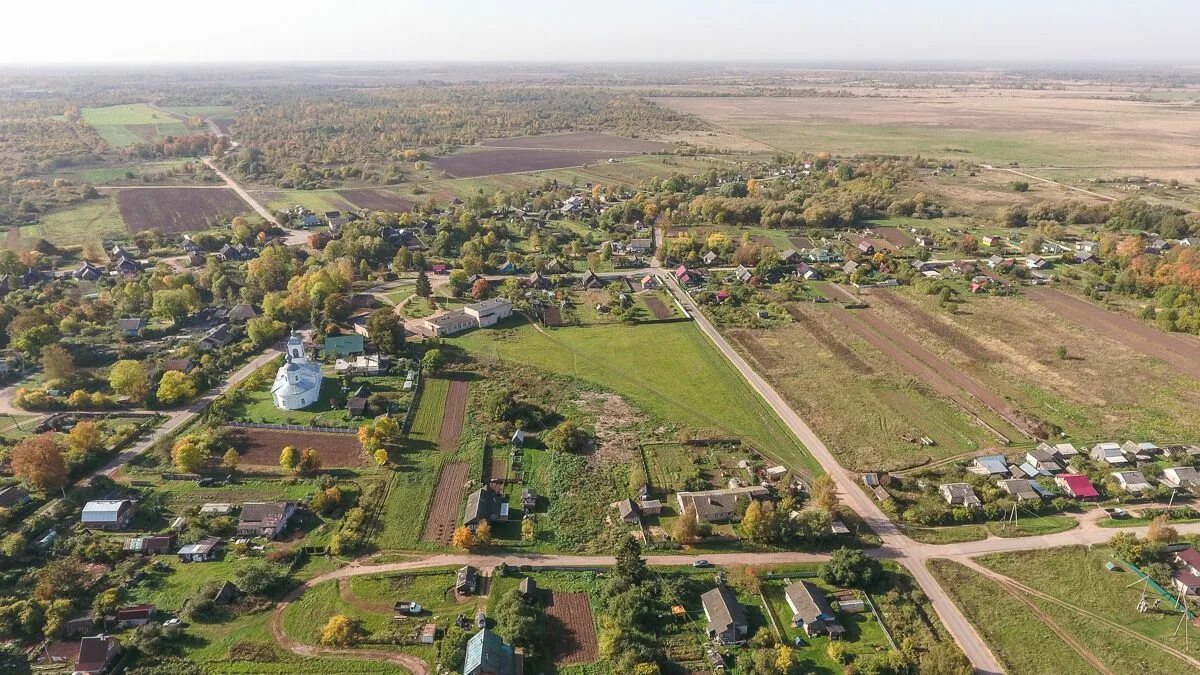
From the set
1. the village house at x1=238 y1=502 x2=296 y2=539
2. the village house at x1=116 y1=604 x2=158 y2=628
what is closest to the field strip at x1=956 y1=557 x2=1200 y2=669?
the village house at x1=238 y1=502 x2=296 y2=539

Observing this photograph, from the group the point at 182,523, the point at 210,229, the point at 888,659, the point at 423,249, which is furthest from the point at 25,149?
the point at 888,659

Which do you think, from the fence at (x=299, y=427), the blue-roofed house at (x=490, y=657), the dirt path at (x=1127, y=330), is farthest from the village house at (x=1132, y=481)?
the fence at (x=299, y=427)

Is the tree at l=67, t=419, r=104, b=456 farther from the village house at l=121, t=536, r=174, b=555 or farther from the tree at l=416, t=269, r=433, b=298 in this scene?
the tree at l=416, t=269, r=433, b=298

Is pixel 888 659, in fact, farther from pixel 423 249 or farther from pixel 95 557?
pixel 423 249

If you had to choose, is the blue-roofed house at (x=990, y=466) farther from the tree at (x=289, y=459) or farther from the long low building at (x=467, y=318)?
the tree at (x=289, y=459)

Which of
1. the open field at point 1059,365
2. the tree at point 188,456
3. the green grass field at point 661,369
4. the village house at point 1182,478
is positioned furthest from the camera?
the open field at point 1059,365

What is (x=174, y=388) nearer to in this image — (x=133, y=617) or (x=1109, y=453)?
(x=133, y=617)
